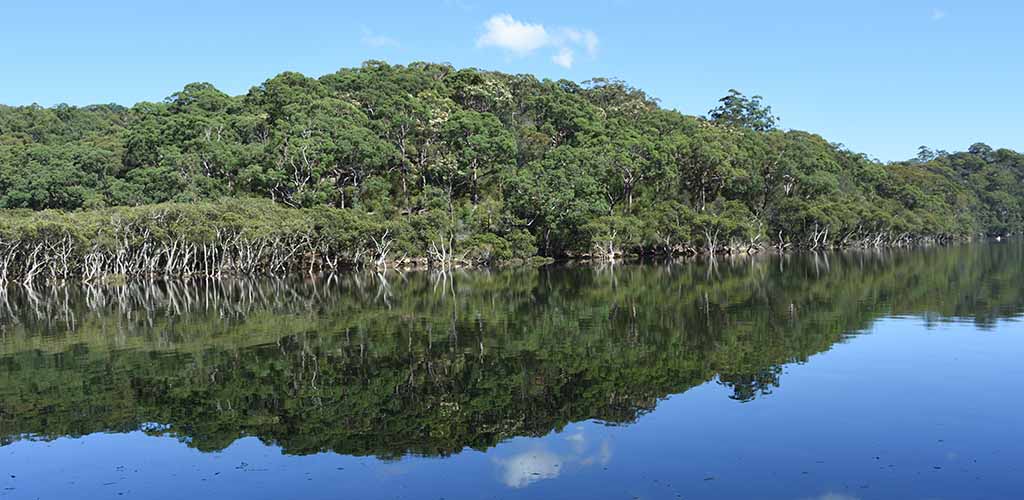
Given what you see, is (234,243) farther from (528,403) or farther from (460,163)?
(528,403)

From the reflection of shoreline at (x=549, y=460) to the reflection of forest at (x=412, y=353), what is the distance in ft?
3.29

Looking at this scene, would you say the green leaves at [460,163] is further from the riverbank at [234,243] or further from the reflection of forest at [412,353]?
the reflection of forest at [412,353]

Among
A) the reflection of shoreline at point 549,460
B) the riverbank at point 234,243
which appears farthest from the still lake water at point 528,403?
the riverbank at point 234,243

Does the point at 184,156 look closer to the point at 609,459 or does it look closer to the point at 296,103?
the point at 296,103

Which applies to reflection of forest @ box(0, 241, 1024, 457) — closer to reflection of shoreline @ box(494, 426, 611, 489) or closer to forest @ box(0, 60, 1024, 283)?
reflection of shoreline @ box(494, 426, 611, 489)

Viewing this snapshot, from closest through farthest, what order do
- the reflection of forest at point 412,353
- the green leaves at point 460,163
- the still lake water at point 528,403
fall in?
the still lake water at point 528,403 < the reflection of forest at point 412,353 < the green leaves at point 460,163

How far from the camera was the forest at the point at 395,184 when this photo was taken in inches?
2429

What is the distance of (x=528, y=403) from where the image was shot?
1609 centimetres

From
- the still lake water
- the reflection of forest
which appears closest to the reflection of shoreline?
the still lake water

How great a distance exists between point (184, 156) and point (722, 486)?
7200 centimetres

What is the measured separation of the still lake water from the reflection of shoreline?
0.05 m

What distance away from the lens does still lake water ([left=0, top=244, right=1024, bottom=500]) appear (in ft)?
38.3

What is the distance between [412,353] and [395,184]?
58.9 meters

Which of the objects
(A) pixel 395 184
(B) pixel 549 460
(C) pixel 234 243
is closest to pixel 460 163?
(A) pixel 395 184
